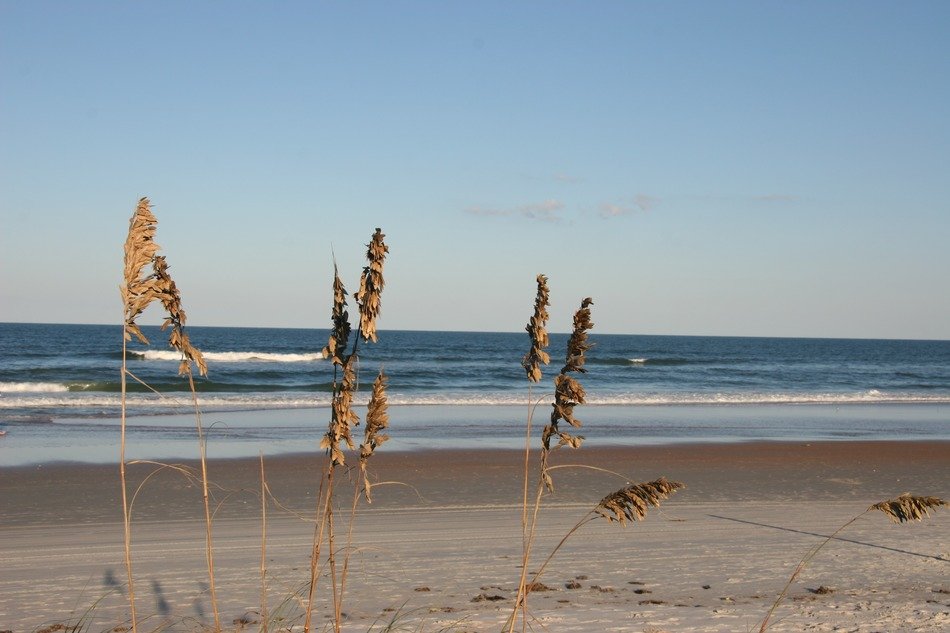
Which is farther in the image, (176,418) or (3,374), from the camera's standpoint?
(3,374)

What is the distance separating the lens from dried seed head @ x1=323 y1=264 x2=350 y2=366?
2348 millimetres

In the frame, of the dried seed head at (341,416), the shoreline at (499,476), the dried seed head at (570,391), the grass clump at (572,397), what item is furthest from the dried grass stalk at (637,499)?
the shoreline at (499,476)

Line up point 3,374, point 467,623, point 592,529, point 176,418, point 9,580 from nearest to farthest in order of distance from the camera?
point 467,623 < point 9,580 < point 592,529 < point 176,418 < point 3,374

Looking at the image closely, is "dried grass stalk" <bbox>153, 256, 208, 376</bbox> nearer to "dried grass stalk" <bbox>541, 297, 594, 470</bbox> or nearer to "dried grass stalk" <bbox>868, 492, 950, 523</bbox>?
"dried grass stalk" <bbox>541, 297, 594, 470</bbox>

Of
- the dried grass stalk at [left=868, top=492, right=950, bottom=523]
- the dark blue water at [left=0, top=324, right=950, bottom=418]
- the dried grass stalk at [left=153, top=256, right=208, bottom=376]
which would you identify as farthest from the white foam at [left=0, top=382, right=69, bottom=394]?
the dried grass stalk at [left=868, top=492, right=950, bottom=523]

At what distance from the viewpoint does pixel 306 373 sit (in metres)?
43.6

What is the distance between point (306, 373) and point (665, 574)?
37940 mm

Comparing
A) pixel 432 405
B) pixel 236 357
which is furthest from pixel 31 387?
pixel 236 357

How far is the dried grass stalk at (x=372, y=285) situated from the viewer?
230 centimetres

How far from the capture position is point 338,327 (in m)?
2.37

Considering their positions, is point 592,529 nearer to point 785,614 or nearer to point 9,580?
point 785,614

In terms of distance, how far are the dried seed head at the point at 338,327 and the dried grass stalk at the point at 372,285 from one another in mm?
52

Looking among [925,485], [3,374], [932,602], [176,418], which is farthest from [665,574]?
[3,374]

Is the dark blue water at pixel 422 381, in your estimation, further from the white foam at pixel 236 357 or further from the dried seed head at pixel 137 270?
the dried seed head at pixel 137 270
